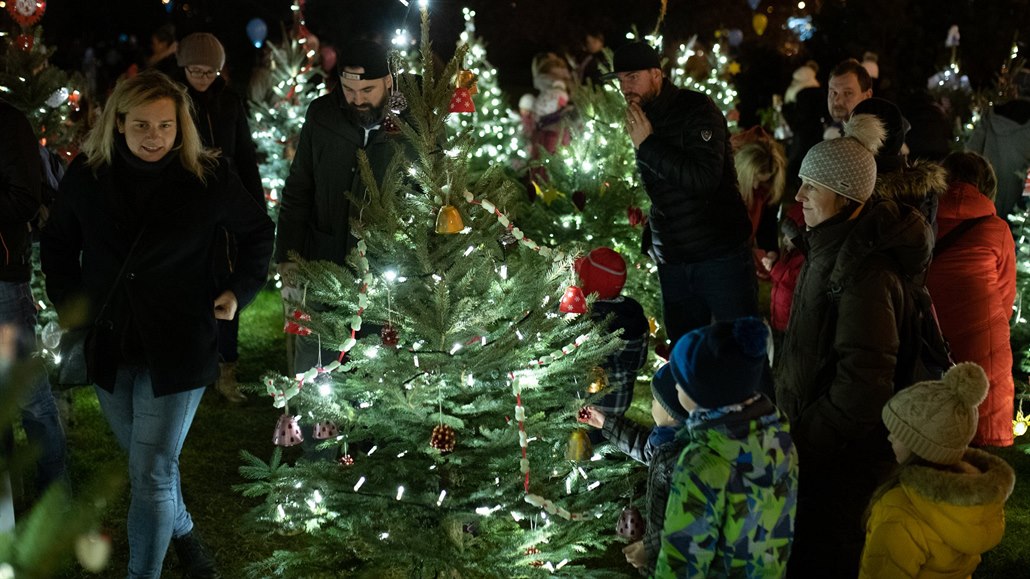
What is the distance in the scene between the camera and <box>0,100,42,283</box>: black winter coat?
14.6ft

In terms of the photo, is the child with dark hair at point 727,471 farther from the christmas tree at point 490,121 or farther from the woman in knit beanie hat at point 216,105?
the christmas tree at point 490,121

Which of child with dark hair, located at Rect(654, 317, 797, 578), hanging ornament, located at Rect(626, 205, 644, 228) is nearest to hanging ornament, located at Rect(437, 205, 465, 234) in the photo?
child with dark hair, located at Rect(654, 317, 797, 578)

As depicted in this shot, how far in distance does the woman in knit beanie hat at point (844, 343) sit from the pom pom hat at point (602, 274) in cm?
102

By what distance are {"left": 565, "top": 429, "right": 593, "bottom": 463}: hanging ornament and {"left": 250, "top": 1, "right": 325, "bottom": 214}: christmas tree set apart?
6948 mm

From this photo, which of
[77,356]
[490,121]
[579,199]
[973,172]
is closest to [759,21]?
[490,121]

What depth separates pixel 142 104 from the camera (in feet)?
12.9

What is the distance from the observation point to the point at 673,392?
Answer: 3367mm

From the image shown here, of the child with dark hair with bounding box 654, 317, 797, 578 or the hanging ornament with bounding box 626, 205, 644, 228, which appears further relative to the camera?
the hanging ornament with bounding box 626, 205, 644, 228

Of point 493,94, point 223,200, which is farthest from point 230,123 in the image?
point 493,94

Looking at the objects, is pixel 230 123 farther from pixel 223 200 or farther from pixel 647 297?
pixel 647 297

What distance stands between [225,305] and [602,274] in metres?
1.83

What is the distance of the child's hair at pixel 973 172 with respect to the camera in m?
5.44

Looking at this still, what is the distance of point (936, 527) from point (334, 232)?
127 inches

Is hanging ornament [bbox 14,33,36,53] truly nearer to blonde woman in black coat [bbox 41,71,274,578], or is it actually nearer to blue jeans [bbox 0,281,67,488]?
blue jeans [bbox 0,281,67,488]
